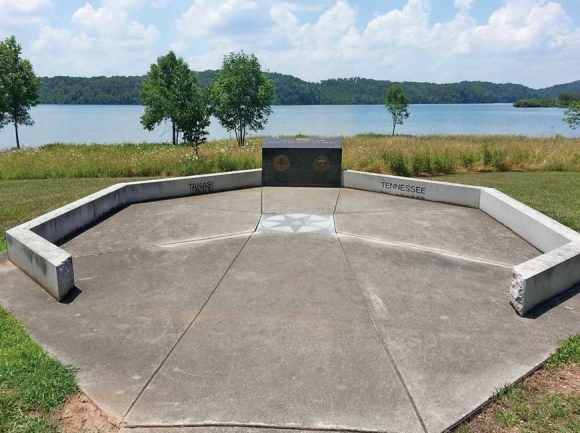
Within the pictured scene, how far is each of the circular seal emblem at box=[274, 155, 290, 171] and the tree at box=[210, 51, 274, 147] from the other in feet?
93.0

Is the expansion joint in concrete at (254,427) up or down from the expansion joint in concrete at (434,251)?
down

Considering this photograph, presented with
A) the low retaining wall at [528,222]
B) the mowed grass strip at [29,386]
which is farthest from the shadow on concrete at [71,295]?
the low retaining wall at [528,222]

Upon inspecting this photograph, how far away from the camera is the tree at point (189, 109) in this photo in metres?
17.5

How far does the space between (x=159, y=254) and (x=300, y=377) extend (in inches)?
130

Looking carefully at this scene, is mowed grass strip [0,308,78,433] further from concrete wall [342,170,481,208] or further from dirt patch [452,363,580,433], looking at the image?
concrete wall [342,170,481,208]

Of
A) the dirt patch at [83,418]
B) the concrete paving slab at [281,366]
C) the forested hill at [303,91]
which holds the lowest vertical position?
the dirt patch at [83,418]

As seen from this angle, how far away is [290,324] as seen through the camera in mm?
4367

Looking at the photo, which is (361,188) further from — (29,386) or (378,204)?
(29,386)

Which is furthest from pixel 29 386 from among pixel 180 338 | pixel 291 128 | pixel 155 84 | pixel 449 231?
pixel 291 128

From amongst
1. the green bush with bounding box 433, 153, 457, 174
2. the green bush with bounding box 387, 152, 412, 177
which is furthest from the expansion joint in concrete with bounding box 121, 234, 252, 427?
the green bush with bounding box 433, 153, 457, 174

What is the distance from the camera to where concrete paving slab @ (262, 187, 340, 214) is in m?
8.63

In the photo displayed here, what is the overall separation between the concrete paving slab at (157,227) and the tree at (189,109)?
8987 millimetres

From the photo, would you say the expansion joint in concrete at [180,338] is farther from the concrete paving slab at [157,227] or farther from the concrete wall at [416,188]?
the concrete wall at [416,188]

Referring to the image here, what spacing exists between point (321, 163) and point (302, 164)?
44cm
